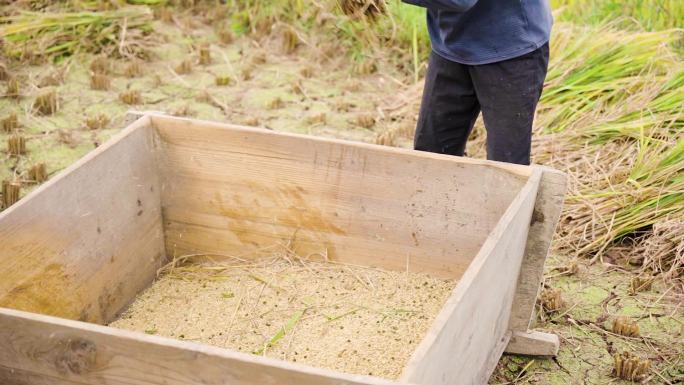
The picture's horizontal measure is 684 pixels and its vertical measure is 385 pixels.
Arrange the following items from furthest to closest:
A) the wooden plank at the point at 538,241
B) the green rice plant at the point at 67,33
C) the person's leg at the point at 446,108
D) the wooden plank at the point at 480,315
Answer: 1. the green rice plant at the point at 67,33
2. the person's leg at the point at 446,108
3. the wooden plank at the point at 538,241
4. the wooden plank at the point at 480,315

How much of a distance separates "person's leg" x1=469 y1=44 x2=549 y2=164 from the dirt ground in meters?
0.67

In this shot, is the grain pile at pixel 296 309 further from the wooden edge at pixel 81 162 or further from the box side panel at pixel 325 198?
the wooden edge at pixel 81 162

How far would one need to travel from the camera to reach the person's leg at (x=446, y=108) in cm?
272

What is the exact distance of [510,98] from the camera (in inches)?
104

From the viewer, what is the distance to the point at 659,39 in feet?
14.2

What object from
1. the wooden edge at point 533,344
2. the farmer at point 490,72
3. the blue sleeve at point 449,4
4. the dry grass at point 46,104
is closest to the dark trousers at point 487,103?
the farmer at point 490,72

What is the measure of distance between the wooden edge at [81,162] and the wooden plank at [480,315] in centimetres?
106

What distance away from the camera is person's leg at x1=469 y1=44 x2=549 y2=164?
2590mm

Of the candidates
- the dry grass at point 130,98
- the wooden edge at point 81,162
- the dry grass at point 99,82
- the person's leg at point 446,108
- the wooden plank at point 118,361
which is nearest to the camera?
the wooden plank at point 118,361

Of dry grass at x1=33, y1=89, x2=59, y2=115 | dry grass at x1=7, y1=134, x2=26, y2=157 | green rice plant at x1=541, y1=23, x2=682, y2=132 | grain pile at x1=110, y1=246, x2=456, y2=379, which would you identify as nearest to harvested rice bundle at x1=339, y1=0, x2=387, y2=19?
grain pile at x1=110, y1=246, x2=456, y2=379

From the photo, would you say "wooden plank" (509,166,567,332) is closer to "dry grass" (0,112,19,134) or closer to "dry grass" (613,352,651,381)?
"dry grass" (613,352,651,381)

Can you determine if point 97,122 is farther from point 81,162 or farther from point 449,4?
point 449,4

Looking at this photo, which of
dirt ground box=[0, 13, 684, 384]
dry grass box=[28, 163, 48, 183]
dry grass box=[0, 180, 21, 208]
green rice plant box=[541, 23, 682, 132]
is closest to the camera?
dirt ground box=[0, 13, 684, 384]

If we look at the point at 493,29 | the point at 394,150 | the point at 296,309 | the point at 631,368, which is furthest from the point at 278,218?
the point at 631,368
